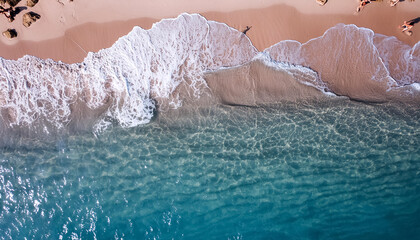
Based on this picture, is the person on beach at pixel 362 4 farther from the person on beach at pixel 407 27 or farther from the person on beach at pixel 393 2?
the person on beach at pixel 407 27

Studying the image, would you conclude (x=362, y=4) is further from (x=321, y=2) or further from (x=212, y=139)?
(x=212, y=139)

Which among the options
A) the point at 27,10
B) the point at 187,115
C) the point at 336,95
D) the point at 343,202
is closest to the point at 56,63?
the point at 27,10

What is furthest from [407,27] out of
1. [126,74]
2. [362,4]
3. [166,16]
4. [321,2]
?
[126,74]

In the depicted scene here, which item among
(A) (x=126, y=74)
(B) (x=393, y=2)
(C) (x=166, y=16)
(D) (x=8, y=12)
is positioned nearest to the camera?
(D) (x=8, y=12)

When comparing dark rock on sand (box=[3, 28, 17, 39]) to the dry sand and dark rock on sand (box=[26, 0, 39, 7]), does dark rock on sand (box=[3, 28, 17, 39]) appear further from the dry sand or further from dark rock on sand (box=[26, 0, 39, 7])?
dark rock on sand (box=[26, 0, 39, 7])

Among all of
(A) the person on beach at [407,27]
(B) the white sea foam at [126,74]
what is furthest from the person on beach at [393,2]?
(B) the white sea foam at [126,74]

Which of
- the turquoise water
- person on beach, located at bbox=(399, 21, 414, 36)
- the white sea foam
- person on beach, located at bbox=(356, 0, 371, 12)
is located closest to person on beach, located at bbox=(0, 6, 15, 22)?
the white sea foam

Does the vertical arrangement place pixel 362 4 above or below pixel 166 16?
above
